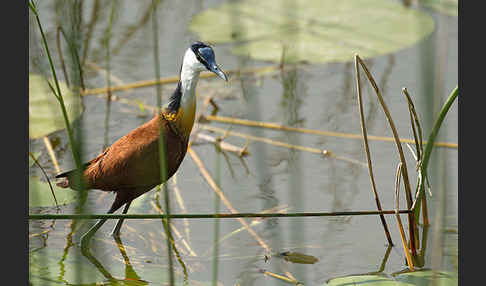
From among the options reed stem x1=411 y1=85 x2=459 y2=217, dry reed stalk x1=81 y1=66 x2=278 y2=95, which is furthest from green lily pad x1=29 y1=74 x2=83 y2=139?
reed stem x1=411 y1=85 x2=459 y2=217

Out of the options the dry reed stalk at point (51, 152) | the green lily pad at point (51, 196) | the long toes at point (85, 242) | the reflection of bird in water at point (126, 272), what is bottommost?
the reflection of bird in water at point (126, 272)

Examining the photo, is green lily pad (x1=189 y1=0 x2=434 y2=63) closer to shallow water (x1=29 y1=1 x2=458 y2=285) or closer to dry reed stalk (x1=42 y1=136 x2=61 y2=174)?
shallow water (x1=29 y1=1 x2=458 y2=285)

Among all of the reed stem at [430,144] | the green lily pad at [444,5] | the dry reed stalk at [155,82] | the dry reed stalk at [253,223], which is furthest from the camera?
the green lily pad at [444,5]

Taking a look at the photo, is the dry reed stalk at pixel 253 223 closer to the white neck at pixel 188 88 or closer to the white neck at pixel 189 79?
the white neck at pixel 188 88

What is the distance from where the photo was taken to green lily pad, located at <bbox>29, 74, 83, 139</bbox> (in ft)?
14.0

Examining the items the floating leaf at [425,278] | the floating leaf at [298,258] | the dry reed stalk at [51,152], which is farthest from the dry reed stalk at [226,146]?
the floating leaf at [425,278]

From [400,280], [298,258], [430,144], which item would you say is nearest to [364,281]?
[400,280]

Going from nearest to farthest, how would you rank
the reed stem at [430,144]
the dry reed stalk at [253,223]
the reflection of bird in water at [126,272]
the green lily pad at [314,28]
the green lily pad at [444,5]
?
the reed stem at [430,144]
the reflection of bird in water at [126,272]
the dry reed stalk at [253,223]
the green lily pad at [314,28]
the green lily pad at [444,5]

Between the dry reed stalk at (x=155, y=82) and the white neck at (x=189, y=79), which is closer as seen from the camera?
the white neck at (x=189, y=79)

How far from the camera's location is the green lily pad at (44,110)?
14.0 feet

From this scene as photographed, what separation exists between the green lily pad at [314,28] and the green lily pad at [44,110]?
4.24 ft

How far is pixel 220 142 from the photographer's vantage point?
14.5 feet

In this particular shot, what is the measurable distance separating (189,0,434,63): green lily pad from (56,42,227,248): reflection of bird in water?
6.18ft

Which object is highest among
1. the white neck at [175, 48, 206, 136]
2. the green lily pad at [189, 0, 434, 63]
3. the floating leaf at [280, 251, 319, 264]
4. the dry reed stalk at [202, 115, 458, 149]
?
the green lily pad at [189, 0, 434, 63]
